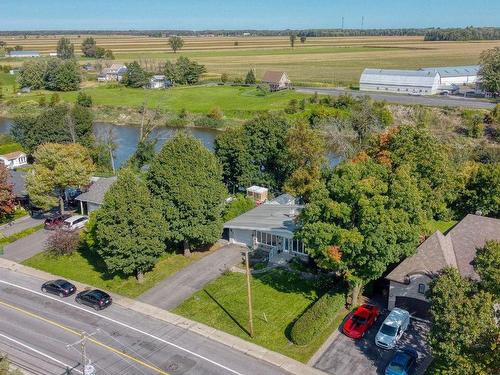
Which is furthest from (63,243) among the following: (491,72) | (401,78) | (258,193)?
(401,78)

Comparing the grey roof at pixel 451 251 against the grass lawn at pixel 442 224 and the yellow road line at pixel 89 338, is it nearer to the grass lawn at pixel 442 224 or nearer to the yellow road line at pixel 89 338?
the grass lawn at pixel 442 224

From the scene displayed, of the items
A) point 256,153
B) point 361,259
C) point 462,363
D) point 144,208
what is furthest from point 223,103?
point 462,363

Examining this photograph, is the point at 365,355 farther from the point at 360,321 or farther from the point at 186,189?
the point at 186,189

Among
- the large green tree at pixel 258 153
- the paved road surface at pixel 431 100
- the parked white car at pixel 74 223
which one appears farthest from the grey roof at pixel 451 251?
the paved road surface at pixel 431 100

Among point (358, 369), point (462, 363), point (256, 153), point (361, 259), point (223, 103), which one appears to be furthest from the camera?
point (223, 103)

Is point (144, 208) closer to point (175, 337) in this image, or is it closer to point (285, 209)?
point (175, 337)

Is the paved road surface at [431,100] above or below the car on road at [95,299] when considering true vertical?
above

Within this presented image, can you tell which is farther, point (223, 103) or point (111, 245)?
point (223, 103)
